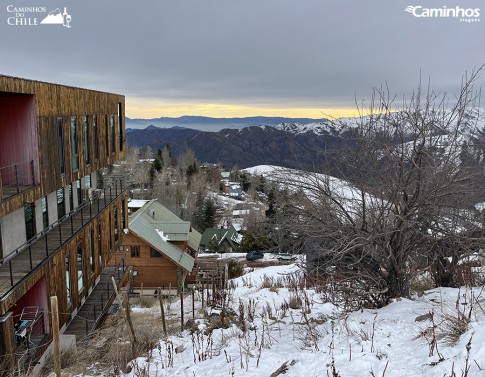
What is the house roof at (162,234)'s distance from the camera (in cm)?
2728

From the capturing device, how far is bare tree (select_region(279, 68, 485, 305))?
8.20 metres

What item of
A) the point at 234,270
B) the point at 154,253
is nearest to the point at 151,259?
the point at 154,253

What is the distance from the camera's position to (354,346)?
6883 millimetres

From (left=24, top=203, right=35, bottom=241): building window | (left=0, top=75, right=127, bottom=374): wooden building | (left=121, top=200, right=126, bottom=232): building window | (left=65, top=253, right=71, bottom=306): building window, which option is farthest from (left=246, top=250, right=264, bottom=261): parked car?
(left=24, top=203, right=35, bottom=241): building window

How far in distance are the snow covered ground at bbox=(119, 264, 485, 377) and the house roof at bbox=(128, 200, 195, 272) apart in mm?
17464

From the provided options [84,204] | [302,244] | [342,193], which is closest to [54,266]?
[84,204]

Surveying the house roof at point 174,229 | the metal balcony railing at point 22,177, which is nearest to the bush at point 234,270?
the house roof at point 174,229

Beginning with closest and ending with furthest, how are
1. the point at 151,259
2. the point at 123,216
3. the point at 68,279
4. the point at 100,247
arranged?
the point at 68,279 → the point at 100,247 → the point at 123,216 → the point at 151,259

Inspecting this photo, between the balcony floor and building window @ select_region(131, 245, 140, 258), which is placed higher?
the balcony floor

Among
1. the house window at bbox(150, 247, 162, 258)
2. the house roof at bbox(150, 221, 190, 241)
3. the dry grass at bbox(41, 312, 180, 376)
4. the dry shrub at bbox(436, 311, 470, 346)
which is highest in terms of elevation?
the dry shrub at bbox(436, 311, 470, 346)

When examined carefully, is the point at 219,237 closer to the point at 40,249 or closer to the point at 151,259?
the point at 151,259

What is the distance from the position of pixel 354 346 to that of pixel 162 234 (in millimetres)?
24244

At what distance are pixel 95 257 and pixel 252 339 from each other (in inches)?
324

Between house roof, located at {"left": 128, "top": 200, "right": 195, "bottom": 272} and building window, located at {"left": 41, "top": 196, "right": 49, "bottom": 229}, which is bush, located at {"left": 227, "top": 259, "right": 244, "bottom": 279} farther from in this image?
building window, located at {"left": 41, "top": 196, "right": 49, "bottom": 229}
